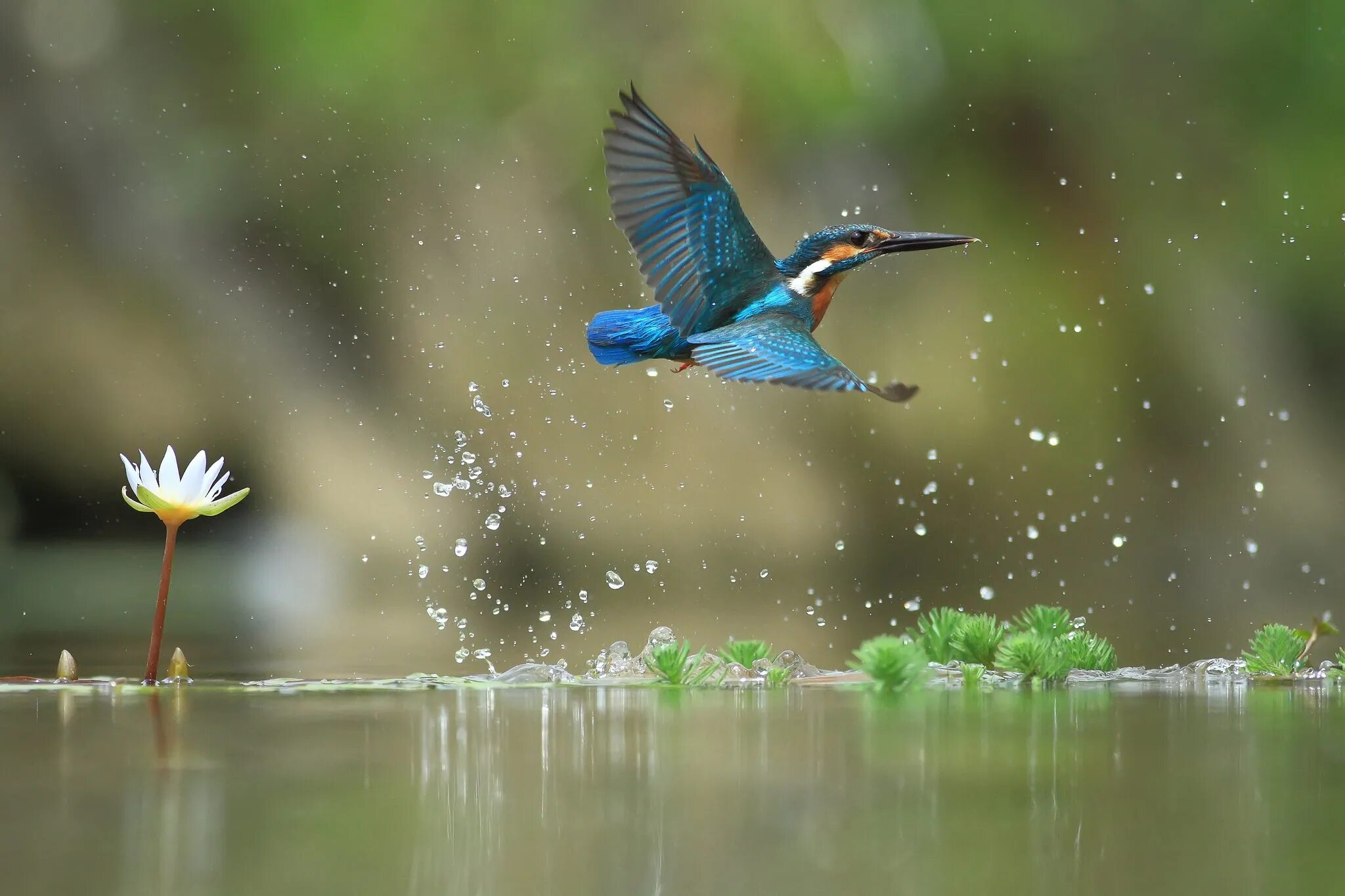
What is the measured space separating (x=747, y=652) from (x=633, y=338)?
0.68 meters

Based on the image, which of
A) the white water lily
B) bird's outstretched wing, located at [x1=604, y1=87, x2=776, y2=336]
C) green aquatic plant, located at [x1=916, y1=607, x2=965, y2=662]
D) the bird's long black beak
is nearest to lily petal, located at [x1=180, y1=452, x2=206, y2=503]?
the white water lily

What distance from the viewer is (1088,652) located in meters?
2.96

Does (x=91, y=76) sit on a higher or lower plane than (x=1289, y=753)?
higher

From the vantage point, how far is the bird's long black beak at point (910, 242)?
2666mm

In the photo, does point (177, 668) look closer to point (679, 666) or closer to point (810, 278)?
point (679, 666)

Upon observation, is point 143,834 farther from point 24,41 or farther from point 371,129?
point 24,41

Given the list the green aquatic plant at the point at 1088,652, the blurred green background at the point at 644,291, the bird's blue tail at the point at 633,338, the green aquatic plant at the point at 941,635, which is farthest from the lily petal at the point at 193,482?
the blurred green background at the point at 644,291

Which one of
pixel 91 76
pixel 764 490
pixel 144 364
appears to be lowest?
pixel 764 490

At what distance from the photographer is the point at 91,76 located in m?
7.23

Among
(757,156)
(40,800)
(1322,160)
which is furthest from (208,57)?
(40,800)

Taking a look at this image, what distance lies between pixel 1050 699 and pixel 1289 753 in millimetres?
733

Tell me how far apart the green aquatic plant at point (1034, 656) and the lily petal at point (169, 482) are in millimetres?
1666

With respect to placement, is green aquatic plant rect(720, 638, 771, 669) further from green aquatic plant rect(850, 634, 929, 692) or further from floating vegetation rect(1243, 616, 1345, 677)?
floating vegetation rect(1243, 616, 1345, 677)

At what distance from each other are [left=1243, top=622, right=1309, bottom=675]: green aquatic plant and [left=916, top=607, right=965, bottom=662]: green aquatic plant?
0.65 m
